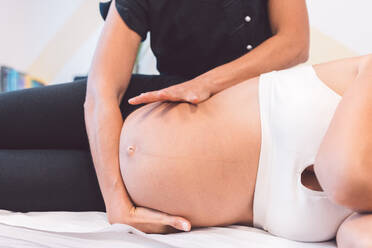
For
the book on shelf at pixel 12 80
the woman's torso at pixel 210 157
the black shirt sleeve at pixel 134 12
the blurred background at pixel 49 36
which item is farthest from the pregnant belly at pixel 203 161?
the blurred background at pixel 49 36

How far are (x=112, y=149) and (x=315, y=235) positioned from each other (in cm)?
48

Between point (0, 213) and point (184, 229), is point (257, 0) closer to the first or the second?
point (184, 229)

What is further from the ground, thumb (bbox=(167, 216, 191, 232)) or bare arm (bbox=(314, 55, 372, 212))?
bare arm (bbox=(314, 55, 372, 212))

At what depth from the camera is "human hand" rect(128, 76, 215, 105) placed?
80cm

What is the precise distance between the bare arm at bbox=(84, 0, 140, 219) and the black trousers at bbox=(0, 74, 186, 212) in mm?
68

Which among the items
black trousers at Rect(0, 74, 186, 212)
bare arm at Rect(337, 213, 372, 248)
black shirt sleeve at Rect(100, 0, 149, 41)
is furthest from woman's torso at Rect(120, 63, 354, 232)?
black shirt sleeve at Rect(100, 0, 149, 41)

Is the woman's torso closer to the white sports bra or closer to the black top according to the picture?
the white sports bra

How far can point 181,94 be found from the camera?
809 mm

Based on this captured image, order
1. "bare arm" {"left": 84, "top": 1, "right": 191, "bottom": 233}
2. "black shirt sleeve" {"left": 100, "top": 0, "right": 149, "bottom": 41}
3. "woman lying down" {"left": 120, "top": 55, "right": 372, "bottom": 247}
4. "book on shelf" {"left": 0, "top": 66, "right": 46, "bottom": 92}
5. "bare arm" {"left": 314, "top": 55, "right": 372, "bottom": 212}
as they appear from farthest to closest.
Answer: "book on shelf" {"left": 0, "top": 66, "right": 46, "bottom": 92} → "black shirt sleeve" {"left": 100, "top": 0, "right": 149, "bottom": 41} → "bare arm" {"left": 84, "top": 1, "right": 191, "bottom": 233} → "woman lying down" {"left": 120, "top": 55, "right": 372, "bottom": 247} → "bare arm" {"left": 314, "top": 55, "right": 372, "bottom": 212}

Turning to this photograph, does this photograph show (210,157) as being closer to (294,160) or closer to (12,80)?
(294,160)

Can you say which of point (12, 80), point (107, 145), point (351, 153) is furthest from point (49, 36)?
point (351, 153)

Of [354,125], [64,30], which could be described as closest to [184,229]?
[354,125]

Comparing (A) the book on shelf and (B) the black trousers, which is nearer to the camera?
(B) the black trousers

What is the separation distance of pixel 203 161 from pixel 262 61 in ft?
1.29
